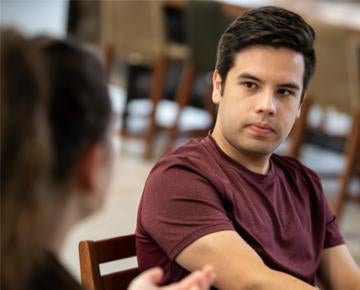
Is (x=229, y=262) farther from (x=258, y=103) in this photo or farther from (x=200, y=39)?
(x=200, y=39)

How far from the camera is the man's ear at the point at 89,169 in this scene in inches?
36.4

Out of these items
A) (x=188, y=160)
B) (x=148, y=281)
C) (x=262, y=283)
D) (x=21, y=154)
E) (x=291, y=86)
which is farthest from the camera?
(x=291, y=86)

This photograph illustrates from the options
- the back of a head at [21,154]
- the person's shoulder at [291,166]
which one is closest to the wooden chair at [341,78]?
the person's shoulder at [291,166]

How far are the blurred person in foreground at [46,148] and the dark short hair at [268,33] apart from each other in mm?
687

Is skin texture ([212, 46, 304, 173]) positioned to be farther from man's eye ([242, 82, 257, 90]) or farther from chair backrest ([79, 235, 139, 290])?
chair backrest ([79, 235, 139, 290])

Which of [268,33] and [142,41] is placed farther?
[142,41]

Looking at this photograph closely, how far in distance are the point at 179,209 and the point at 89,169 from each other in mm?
515

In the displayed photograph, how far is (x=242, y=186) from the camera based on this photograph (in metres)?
1.54

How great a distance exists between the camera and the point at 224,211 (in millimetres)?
1474

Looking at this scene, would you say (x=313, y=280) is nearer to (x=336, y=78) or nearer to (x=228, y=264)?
(x=228, y=264)

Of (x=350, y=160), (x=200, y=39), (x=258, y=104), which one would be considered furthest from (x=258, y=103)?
(x=200, y=39)

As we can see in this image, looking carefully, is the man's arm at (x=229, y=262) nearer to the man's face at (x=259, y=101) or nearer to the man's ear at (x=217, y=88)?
the man's face at (x=259, y=101)

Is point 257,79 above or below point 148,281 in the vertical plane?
above

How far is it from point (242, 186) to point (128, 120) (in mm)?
3852
